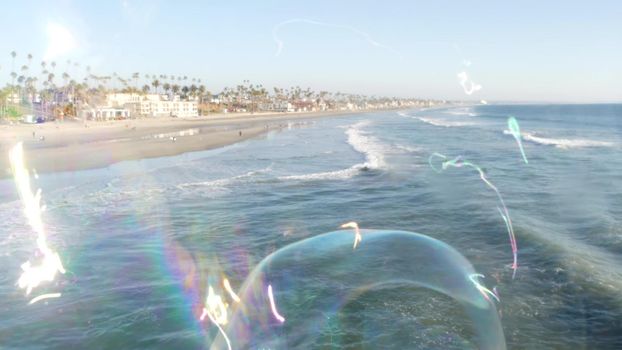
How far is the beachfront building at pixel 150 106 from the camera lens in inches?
5394

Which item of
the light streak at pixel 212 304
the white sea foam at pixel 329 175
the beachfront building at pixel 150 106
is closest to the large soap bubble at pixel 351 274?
the light streak at pixel 212 304

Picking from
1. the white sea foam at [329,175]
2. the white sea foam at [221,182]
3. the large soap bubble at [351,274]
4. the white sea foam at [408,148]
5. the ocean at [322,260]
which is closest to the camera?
the large soap bubble at [351,274]

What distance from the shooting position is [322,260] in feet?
16.9

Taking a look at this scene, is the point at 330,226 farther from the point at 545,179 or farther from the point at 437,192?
the point at 545,179

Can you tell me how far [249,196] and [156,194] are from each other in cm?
425

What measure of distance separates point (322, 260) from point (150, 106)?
142 m

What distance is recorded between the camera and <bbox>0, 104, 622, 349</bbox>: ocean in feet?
17.7

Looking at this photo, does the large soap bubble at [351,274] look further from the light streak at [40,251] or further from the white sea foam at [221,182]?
the white sea foam at [221,182]

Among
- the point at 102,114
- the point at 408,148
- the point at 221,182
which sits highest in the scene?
the point at 102,114

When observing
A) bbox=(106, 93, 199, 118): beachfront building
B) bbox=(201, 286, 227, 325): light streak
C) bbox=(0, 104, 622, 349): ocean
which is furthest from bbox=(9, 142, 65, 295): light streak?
bbox=(106, 93, 199, 118): beachfront building

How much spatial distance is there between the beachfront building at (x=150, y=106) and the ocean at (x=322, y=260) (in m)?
118

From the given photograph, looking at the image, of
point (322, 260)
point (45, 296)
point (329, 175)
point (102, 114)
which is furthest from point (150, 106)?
point (322, 260)

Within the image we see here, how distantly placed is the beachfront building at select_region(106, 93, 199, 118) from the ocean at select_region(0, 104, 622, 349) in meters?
118

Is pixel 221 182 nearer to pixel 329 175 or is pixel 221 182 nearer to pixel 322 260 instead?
pixel 329 175
